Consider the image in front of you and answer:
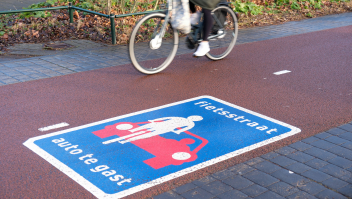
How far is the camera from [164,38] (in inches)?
266

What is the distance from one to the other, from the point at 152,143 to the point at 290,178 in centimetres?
145

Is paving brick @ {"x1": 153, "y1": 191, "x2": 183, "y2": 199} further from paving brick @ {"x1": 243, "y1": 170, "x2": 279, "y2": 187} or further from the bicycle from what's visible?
the bicycle

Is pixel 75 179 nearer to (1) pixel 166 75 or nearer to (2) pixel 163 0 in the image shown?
(1) pixel 166 75

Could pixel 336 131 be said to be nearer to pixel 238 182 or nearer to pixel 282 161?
pixel 282 161

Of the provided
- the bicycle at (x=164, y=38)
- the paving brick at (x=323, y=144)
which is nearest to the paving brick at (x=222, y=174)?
the paving brick at (x=323, y=144)

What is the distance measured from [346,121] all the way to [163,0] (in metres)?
7.67

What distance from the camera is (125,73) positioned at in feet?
22.4

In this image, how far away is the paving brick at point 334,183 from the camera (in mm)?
3514

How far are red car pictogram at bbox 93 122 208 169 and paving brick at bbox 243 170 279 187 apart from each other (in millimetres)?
605

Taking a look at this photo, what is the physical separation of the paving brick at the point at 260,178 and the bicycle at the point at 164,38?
3.36m

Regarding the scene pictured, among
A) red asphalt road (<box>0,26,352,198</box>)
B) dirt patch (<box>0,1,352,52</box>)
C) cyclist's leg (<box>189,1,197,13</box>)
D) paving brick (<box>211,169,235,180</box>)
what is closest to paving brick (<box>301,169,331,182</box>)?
red asphalt road (<box>0,26,352,198</box>)

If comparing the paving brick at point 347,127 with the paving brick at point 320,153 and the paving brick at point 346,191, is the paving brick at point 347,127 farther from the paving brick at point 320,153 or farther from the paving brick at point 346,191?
the paving brick at point 346,191

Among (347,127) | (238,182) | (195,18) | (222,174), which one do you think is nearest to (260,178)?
(238,182)

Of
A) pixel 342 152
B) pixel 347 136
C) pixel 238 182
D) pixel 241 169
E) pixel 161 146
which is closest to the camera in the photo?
pixel 238 182
